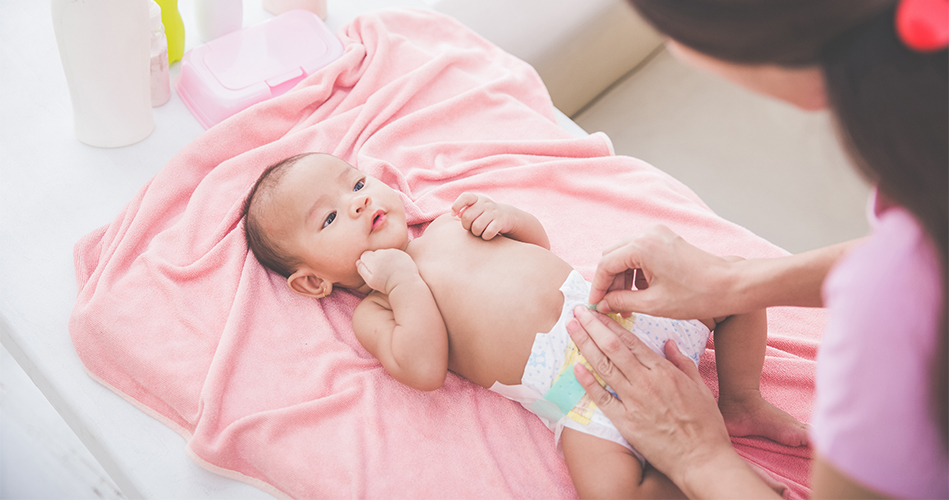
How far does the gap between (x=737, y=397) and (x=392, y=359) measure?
0.61 m

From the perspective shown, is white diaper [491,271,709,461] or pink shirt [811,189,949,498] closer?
pink shirt [811,189,949,498]

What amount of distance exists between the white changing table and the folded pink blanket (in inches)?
2.0

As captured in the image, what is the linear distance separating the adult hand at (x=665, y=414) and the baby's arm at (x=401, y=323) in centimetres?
24

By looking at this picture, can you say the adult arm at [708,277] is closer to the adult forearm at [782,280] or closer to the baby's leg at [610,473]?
the adult forearm at [782,280]

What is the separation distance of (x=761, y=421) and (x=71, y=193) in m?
1.46

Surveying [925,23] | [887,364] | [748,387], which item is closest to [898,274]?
[887,364]

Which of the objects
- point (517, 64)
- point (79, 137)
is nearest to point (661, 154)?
point (517, 64)

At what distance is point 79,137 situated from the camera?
1.60 meters

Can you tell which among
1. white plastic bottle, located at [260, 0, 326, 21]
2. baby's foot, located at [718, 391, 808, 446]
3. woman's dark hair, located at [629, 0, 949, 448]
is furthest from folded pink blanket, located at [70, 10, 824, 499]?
woman's dark hair, located at [629, 0, 949, 448]

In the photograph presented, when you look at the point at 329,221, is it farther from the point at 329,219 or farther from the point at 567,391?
the point at 567,391

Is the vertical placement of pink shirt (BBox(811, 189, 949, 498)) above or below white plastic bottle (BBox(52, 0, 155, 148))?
above

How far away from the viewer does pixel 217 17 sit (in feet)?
5.93

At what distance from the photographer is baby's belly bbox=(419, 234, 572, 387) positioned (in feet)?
3.99

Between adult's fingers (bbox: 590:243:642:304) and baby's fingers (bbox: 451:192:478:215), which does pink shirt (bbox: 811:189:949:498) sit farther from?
baby's fingers (bbox: 451:192:478:215)
